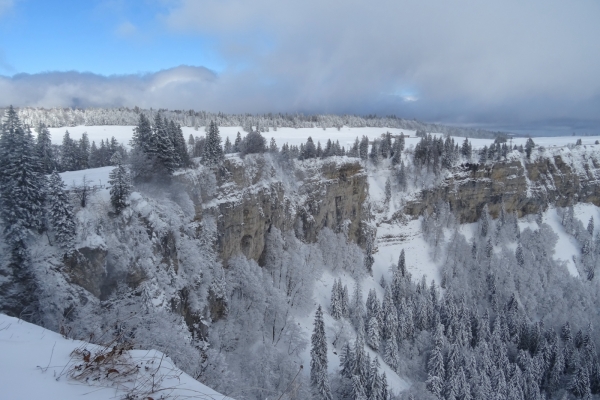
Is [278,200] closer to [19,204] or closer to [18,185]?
[18,185]

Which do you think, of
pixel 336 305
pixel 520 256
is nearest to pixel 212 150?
pixel 336 305

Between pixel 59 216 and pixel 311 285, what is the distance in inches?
1279

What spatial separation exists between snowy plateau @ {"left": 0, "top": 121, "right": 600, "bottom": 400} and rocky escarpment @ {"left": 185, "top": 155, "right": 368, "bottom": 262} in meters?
0.25

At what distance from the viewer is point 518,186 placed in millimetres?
77250

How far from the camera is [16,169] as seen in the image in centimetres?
2094

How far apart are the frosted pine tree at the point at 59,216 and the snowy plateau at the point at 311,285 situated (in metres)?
0.75

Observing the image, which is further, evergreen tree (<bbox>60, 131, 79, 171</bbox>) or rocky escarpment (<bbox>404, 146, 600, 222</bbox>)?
rocky escarpment (<bbox>404, 146, 600, 222</bbox>)

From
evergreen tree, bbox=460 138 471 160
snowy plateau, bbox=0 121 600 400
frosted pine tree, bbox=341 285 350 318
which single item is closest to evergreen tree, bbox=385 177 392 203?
snowy plateau, bbox=0 121 600 400

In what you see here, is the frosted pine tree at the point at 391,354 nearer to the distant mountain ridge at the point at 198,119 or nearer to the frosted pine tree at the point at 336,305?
the frosted pine tree at the point at 336,305

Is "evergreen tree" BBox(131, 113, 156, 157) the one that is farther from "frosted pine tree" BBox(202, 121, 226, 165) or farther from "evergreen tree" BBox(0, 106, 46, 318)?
"evergreen tree" BBox(0, 106, 46, 318)

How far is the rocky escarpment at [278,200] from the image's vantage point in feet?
129

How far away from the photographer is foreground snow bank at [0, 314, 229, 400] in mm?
3450

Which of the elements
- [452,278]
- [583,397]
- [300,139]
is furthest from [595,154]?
[300,139]

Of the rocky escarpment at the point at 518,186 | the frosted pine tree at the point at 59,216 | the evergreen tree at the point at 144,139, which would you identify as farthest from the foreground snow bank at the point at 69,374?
the rocky escarpment at the point at 518,186
